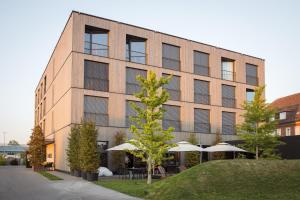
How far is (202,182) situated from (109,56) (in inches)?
787

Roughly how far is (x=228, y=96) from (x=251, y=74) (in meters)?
5.00

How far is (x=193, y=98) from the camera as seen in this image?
129ft

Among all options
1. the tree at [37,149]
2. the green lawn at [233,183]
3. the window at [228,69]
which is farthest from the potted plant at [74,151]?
the window at [228,69]

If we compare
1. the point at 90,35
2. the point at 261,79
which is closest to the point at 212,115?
the point at 261,79

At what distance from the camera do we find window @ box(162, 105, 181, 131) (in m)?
37.3

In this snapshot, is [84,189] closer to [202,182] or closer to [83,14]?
[202,182]

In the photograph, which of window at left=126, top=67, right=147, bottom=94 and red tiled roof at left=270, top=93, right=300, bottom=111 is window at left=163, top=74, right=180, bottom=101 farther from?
red tiled roof at left=270, top=93, right=300, bottom=111

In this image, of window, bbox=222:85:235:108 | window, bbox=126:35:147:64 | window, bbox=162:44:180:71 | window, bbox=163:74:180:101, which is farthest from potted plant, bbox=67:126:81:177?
window, bbox=222:85:235:108

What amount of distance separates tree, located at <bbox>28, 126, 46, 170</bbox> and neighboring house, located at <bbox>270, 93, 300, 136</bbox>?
29884 mm

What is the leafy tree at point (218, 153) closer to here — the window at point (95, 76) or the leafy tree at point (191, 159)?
the leafy tree at point (191, 159)

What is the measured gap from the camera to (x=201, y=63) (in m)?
41.0

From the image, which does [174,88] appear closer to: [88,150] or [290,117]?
[88,150]

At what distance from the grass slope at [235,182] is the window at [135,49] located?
19.3 m

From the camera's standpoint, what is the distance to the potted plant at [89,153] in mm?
25219
